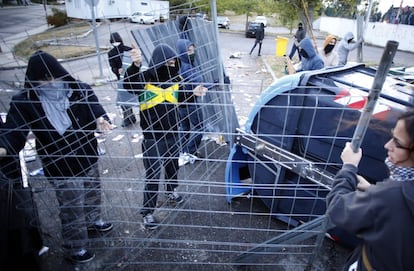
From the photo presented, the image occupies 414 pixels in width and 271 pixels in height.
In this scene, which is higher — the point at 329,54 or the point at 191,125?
the point at 329,54

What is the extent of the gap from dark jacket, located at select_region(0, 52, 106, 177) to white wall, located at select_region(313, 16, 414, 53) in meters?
17.2

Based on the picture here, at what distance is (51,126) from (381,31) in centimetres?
2082

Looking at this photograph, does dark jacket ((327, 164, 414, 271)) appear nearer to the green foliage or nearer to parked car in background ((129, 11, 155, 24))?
parked car in background ((129, 11, 155, 24))

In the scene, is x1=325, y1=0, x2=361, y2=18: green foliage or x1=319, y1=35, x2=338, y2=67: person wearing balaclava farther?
x1=325, y1=0, x2=361, y2=18: green foliage

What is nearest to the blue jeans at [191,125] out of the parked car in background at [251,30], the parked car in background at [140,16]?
the parked car in background at [140,16]

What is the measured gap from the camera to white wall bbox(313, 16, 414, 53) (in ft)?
51.3

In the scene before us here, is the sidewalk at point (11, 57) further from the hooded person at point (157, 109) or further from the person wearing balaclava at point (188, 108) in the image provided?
the person wearing balaclava at point (188, 108)

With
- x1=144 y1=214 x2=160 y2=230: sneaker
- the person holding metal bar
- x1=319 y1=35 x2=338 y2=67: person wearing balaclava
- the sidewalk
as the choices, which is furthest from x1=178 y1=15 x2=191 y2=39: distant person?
the person holding metal bar

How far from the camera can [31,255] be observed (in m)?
1.66

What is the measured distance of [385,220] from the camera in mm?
940

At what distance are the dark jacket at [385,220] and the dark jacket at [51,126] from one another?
1464 mm

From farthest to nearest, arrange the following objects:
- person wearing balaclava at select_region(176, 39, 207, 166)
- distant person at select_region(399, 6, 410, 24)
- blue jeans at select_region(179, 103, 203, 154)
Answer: distant person at select_region(399, 6, 410, 24)
blue jeans at select_region(179, 103, 203, 154)
person wearing balaclava at select_region(176, 39, 207, 166)

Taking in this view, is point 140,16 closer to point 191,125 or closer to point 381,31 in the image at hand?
point 191,125

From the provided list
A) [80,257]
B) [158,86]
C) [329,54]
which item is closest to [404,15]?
[329,54]
